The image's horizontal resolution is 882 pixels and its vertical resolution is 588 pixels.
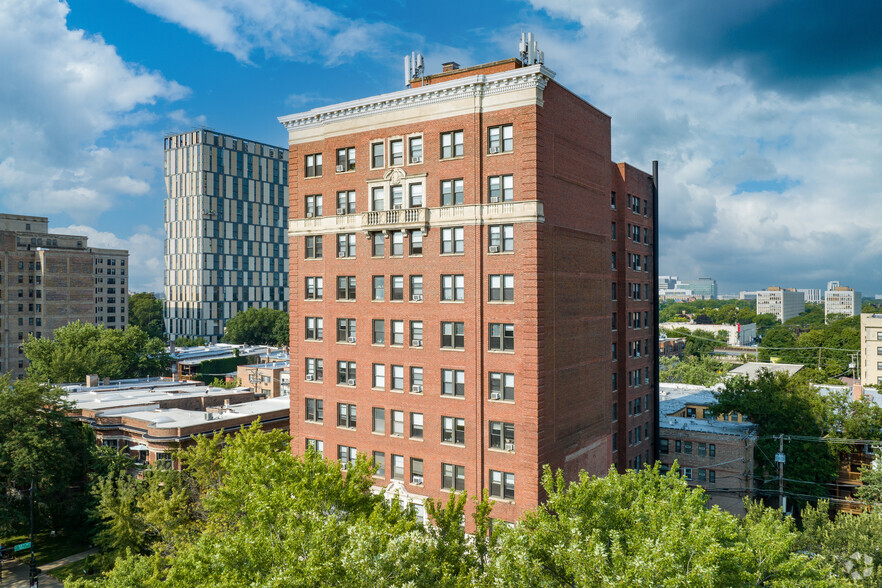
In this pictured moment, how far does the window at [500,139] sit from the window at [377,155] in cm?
896

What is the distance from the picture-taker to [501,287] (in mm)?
38906

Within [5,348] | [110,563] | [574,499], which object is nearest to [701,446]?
[574,499]

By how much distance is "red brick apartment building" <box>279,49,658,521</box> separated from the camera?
3816 cm

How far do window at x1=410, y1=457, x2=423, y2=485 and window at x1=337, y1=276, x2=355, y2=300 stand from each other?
13.2 meters

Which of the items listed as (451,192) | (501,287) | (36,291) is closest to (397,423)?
(501,287)

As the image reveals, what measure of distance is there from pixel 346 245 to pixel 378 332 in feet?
24.3

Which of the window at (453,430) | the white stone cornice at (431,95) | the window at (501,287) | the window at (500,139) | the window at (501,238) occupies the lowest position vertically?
the window at (453,430)

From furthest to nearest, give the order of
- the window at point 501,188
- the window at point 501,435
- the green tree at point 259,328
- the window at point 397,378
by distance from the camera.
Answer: the green tree at point 259,328 < the window at point 397,378 < the window at point 501,188 < the window at point 501,435

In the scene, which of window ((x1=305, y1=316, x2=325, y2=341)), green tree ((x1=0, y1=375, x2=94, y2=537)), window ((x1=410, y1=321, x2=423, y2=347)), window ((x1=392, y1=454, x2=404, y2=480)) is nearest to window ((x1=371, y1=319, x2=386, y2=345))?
window ((x1=410, y1=321, x2=423, y2=347))

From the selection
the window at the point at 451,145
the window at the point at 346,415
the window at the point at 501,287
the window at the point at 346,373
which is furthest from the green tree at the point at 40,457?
the window at the point at 451,145

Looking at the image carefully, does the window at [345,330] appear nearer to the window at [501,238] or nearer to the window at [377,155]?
the window at [377,155]

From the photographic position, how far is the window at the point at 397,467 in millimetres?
42500

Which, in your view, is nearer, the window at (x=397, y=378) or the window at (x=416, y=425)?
the window at (x=416, y=425)

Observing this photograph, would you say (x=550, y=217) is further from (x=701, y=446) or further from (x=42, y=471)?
(x=42, y=471)
